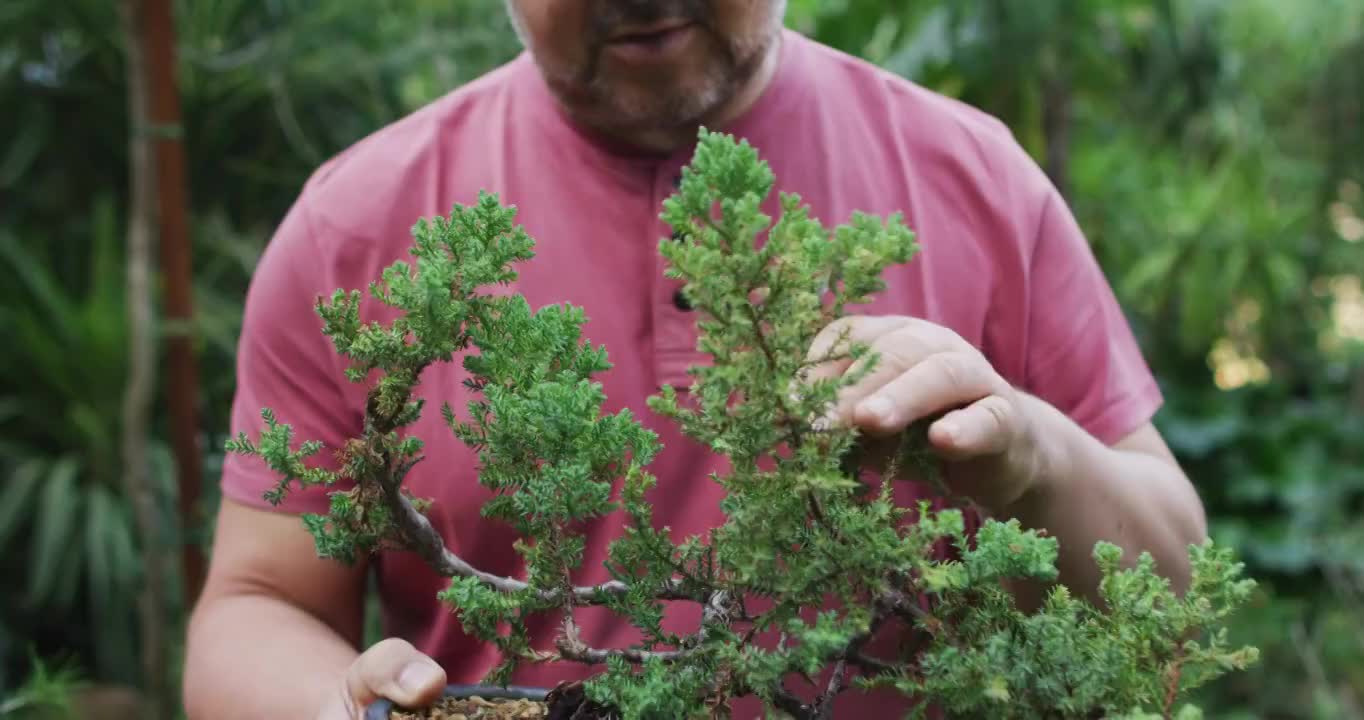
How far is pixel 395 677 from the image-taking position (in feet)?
3.50

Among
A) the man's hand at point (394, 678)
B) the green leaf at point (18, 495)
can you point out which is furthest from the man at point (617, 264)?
the green leaf at point (18, 495)

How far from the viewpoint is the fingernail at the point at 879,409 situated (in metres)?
0.98

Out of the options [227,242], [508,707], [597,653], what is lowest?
[227,242]

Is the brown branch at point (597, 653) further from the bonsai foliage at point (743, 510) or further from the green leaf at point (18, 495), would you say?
the green leaf at point (18, 495)

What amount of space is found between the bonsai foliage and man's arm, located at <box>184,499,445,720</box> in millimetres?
443

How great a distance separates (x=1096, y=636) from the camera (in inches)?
38.0

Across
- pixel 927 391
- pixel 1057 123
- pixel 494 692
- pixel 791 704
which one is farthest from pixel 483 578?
pixel 1057 123

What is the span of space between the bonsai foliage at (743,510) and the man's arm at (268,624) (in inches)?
17.4

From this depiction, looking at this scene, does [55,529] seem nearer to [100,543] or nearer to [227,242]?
[100,543]

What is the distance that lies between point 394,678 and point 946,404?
485 mm

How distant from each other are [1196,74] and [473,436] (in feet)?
15.0

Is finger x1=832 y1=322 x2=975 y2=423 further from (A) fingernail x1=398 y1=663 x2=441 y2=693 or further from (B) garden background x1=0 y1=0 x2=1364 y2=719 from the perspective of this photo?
(B) garden background x1=0 y1=0 x2=1364 y2=719

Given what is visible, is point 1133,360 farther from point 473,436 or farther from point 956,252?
point 473,436

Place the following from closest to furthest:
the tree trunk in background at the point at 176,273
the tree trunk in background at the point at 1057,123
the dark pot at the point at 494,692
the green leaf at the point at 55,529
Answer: the dark pot at the point at 494,692
the tree trunk in background at the point at 176,273
the green leaf at the point at 55,529
the tree trunk in background at the point at 1057,123
